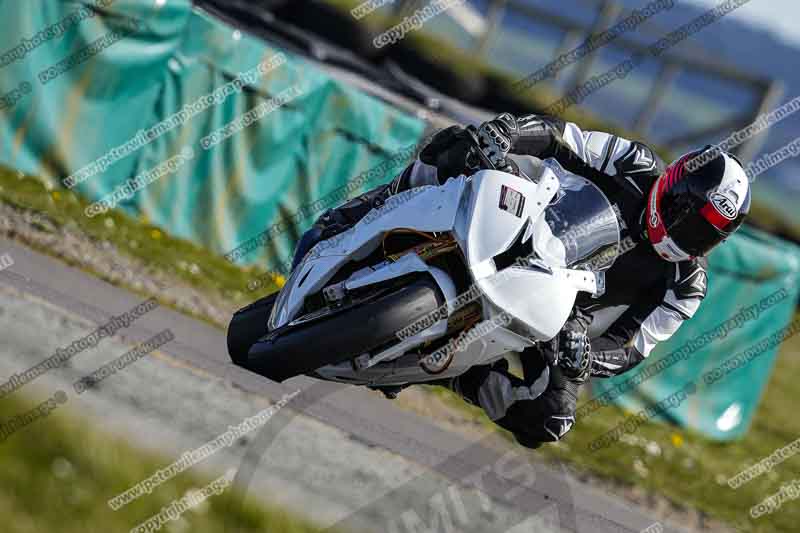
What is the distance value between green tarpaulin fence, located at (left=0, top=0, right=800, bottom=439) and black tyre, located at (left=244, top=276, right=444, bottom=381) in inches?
197

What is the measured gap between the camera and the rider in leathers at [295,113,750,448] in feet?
17.8

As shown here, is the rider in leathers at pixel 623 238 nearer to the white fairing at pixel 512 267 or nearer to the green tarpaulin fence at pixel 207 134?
the white fairing at pixel 512 267

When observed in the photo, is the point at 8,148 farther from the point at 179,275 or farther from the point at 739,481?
the point at 739,481

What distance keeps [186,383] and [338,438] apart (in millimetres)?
1041

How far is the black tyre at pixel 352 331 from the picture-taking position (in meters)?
4.64

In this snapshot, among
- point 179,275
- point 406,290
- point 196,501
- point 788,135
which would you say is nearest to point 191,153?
point 179,275

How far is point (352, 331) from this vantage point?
15.3ft

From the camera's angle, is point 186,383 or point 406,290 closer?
point 406,290

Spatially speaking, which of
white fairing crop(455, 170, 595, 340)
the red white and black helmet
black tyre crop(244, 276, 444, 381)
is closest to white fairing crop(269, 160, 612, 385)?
white fairing crop(455, 170, 595, 340)

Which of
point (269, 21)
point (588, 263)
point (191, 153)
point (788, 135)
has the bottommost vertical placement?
point (788, 135)

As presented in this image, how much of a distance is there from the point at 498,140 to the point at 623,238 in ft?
2.98

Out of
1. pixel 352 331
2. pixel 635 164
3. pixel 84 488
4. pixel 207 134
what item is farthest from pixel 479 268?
pixel 207 134

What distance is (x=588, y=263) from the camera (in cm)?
540

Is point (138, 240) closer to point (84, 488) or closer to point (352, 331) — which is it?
point (352, 331)
